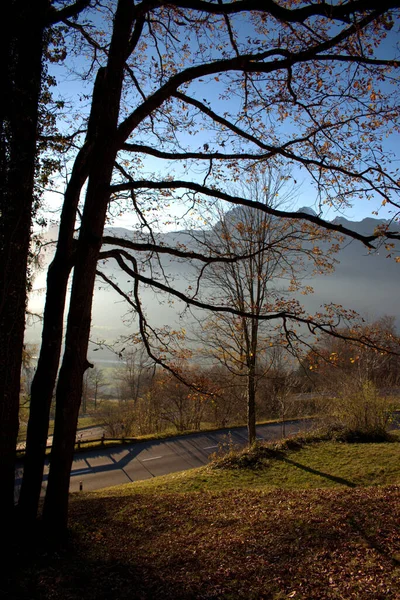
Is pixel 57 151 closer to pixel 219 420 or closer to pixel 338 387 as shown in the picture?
pixel 338 387

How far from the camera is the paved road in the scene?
45.0 feet

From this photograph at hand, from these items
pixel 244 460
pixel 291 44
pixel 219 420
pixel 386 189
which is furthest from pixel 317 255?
pixel 219 420

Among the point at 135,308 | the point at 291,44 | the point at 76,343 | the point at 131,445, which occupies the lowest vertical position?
the point at 131,445

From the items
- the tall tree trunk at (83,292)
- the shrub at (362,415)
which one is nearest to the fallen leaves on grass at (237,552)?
the tall tree trunk at (83,292)

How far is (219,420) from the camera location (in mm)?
26969

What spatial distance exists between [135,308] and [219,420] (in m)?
22.3

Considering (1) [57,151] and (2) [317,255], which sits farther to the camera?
(2) [317,255]

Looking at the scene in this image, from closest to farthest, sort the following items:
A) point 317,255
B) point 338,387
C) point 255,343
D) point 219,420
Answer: point 317,255
point 255,343
point 338,387
point 219,420

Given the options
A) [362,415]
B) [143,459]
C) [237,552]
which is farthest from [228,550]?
[143,459]

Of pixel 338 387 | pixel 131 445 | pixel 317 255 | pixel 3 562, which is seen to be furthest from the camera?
pixel 131 445

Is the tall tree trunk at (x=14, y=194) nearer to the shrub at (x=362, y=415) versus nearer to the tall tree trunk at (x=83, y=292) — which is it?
the tall tree trunk at (x=83, y=292)

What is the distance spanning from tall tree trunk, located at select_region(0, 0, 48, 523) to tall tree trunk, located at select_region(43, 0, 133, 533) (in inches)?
19.5

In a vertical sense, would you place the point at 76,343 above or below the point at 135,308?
below

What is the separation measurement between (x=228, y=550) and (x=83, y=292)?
3461 mm
